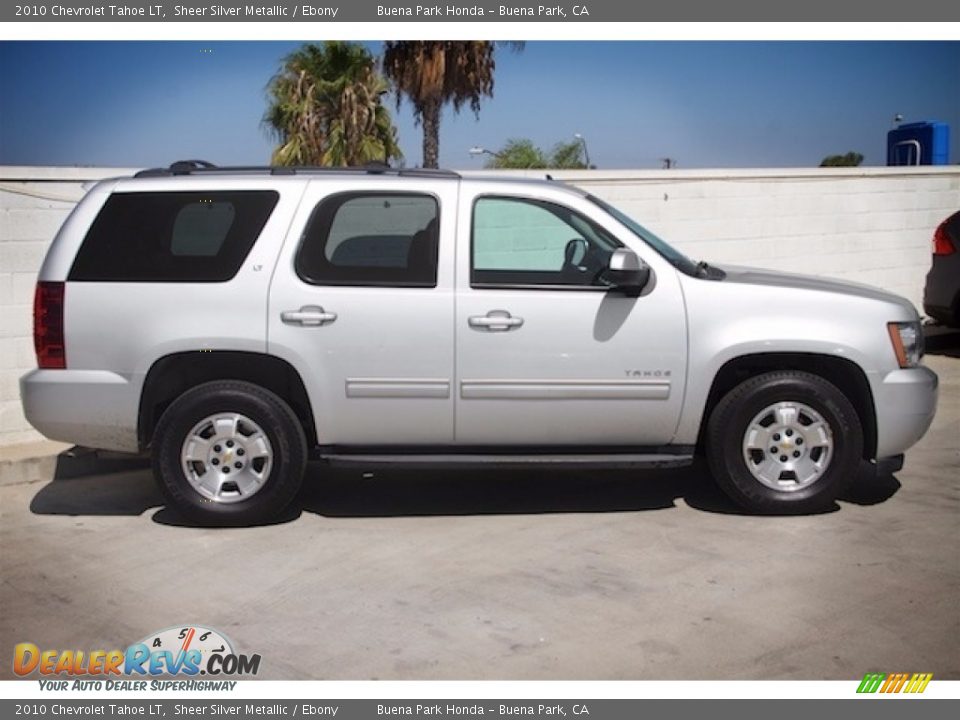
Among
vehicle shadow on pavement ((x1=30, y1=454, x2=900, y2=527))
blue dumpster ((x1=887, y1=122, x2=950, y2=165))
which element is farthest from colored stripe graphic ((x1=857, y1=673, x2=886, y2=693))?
blue dumpster ((x1=887, y1=122, x2=950, y2=165))

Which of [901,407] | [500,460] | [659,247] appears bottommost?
[500,460]

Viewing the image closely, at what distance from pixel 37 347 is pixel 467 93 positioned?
15299 mm

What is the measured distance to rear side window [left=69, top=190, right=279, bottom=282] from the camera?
618 cm

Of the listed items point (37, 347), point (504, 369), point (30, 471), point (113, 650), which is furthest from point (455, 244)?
point (30, 471)

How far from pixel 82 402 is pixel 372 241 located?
1804 mm

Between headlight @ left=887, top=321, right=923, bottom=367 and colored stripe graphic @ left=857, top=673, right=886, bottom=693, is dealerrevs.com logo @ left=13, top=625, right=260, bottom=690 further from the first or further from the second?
headlight @ left=887, top=321, right=923, bottom=367

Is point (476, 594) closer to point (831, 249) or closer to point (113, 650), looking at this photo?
point (113, 650)

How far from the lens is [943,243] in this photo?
11477 mm

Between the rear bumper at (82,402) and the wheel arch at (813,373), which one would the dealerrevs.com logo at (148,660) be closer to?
the rear bumper at (82,402)

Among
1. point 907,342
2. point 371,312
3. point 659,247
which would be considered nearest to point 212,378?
point 371,312

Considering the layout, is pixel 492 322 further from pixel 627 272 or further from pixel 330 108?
pixel 330 108

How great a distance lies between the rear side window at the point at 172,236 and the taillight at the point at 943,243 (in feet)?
25.7

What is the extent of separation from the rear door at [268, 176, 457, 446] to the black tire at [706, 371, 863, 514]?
1.53m

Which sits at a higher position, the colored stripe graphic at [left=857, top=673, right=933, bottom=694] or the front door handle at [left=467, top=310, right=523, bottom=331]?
the front door handle at [left=467, top=310, right=523, bottom=331]
